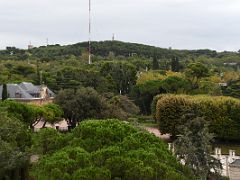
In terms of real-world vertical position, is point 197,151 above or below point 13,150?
below

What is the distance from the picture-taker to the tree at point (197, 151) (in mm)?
24844

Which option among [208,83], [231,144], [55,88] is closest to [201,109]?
[231,144]

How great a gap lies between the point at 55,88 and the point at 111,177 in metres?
57.5

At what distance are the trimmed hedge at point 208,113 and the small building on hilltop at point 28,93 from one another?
1881 cm

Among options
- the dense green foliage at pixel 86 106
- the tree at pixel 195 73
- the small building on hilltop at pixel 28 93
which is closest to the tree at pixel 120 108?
the dense green foliage at pixel 86 106

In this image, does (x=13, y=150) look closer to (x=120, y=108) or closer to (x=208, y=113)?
(x=120, y=108)

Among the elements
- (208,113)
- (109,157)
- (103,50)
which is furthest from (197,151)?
(103,50)

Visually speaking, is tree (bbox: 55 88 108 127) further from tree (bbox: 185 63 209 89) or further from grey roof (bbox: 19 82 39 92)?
tree (bbox: 185 63 209 89)

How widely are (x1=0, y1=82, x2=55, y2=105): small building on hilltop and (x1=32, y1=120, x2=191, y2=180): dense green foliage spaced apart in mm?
41646

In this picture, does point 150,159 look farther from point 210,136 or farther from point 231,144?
point 231,144

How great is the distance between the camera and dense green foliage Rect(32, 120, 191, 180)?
17.2 meters

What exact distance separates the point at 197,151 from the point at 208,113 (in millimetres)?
23417

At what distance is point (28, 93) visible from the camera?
208ft

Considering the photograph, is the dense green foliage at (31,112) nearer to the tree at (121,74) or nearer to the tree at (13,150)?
the tree at (13,150)
